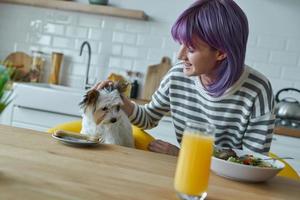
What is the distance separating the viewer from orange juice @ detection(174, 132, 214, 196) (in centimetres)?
84

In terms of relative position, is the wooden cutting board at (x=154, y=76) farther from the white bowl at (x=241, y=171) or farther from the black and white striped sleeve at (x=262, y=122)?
the white bowl at (x=241, y=171)

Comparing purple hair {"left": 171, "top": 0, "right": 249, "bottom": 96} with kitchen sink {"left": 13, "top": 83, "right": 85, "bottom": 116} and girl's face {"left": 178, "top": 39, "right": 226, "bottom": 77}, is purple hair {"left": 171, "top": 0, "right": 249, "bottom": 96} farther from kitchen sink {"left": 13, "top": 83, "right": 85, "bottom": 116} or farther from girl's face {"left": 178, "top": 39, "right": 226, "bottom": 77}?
kitchen sink {"left": 13, "top": 83, "right": 85, "bottom": 116}

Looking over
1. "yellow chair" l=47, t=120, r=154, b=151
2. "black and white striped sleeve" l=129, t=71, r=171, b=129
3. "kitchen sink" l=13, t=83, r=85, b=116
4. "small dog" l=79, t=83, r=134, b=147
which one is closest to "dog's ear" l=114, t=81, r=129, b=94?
"small dog" l=79, t=83, r=134, b=147

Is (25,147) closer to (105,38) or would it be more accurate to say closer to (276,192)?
(276,192)

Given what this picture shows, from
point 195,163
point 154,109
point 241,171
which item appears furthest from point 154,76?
point 195,163

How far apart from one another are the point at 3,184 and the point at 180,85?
96 cm

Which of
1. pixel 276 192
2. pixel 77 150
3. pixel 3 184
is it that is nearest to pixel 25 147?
pixel 77 150

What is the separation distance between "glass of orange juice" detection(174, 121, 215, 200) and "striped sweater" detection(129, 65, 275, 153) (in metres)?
0.64

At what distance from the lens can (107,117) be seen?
150 centimetres

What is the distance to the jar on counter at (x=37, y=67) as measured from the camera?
3.17m

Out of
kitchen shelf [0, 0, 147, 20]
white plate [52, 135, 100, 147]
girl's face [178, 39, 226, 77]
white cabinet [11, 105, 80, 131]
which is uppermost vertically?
kitchen shelf [0, 0, 147, 20]

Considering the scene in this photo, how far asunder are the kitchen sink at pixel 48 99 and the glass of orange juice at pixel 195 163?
176 centimetres

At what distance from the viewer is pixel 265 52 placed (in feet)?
9.60

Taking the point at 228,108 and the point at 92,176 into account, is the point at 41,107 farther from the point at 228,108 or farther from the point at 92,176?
the point at 92,176
